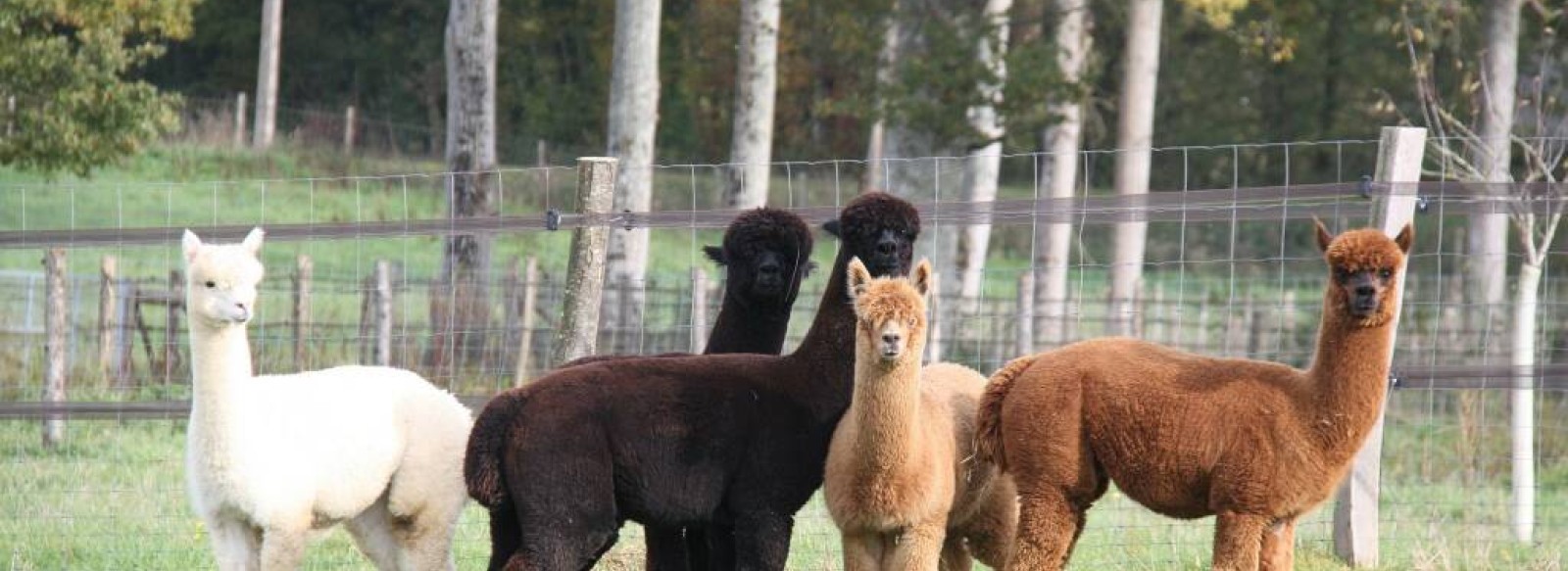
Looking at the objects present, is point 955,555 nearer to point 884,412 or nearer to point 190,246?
point 884,412

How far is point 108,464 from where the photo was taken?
41.8 feet

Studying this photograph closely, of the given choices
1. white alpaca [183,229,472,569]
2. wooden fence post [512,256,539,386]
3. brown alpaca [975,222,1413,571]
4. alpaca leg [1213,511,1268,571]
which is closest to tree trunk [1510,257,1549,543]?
brown alpaca [975,222,1413,571]

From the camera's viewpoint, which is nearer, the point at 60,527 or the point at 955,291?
the point at 60,527

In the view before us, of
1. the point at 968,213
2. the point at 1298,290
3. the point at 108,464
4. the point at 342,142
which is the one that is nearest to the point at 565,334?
the point at 968,213

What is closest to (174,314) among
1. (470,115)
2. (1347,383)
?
(470,115)

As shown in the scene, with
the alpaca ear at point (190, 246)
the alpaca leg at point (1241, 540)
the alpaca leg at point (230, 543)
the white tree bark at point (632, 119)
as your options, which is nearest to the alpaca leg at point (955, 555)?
the alpaca leg at point (1241, 540)

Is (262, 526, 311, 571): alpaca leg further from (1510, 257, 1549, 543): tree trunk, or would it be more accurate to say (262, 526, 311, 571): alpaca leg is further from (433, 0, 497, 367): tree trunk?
(433, 0, 497, 367): tree trunk

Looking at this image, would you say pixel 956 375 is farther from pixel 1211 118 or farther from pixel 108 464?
pixel 1211 118

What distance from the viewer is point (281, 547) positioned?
7.12m

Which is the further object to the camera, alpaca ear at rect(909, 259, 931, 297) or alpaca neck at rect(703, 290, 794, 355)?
alpaca neck at rect(703, 290, 794, 355)

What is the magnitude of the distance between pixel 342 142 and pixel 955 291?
22.6 meters

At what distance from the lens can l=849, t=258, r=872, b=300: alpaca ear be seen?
6.79 m

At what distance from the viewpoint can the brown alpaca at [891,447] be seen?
21.9 feet

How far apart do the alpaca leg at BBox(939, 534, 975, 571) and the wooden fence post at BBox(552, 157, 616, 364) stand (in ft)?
6.63
